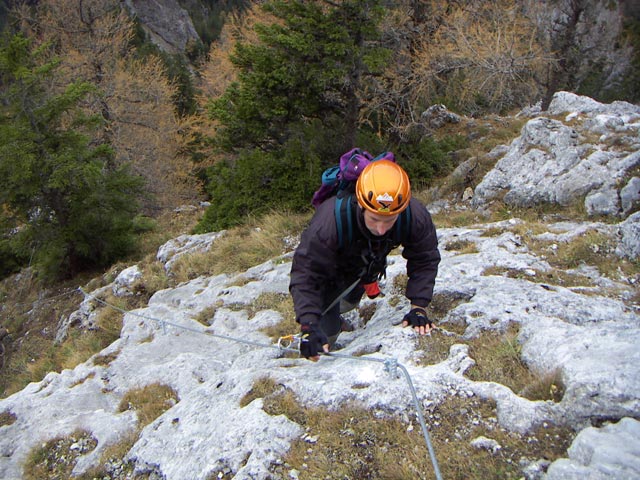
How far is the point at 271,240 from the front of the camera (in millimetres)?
9133

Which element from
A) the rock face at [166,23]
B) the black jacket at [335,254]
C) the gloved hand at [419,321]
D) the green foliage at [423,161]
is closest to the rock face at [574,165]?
→ the green foliage at [423,161]

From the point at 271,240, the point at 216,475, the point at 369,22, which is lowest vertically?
the point at 271,240

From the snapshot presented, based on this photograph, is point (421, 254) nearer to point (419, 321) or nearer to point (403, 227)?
point (403, 227)

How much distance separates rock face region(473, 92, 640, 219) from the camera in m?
6.77

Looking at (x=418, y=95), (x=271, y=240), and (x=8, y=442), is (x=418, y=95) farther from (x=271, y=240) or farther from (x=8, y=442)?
(x=8, y=442)

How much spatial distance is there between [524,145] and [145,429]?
815 centimetres

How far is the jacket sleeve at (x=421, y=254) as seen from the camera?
3.32m

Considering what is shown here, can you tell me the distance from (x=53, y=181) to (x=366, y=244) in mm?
9243

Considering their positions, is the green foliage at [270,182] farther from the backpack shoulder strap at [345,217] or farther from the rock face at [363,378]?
the backpack shoulder strap at [345,217]

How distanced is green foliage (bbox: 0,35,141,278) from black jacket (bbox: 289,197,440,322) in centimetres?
884

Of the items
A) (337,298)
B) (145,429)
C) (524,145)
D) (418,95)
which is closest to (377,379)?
(337,298)

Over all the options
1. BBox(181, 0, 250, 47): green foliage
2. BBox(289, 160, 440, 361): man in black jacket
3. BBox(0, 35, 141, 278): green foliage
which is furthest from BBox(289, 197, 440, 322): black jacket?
BBox(181, 0, 250, 47): green foliage

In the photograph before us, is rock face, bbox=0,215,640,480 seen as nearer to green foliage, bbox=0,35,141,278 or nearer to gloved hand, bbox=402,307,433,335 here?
gloved hand, bbox=402,307,433,335

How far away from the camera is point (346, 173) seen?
10.7 ft
